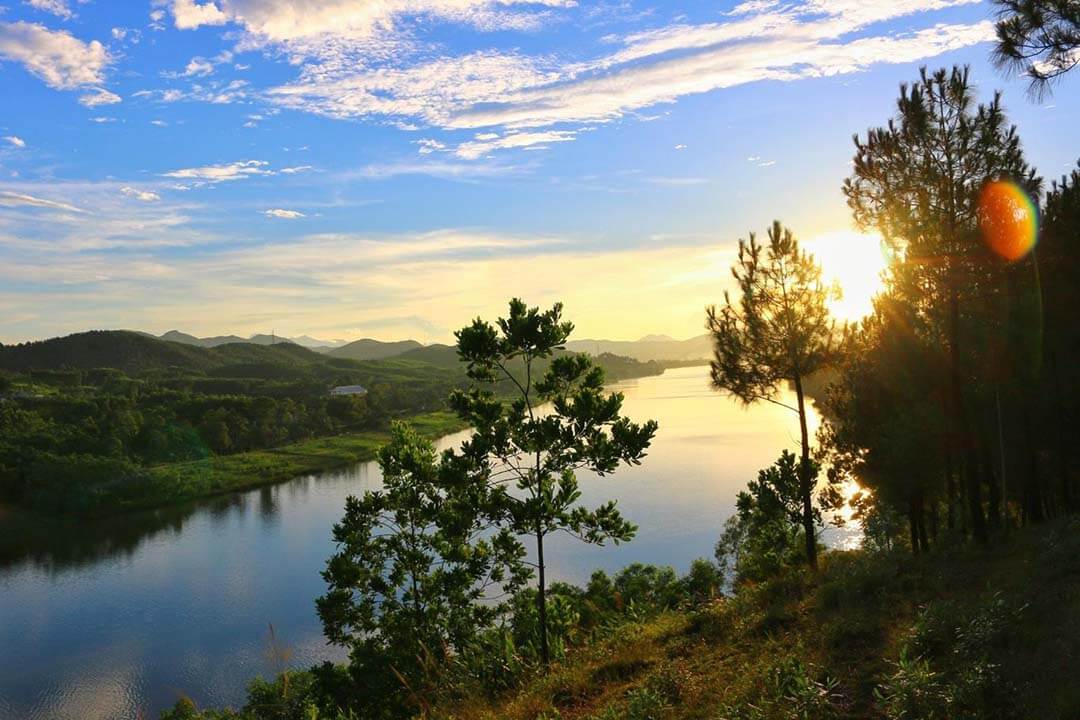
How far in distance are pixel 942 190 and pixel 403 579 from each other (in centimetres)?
1659

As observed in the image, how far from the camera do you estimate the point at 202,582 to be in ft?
141

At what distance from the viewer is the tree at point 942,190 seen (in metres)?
14.8

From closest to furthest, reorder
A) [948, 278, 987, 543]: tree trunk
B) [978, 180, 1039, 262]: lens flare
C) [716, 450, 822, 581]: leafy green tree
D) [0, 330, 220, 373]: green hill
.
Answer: [948, 278, 987, 543]: tree trunk < [978, 180, 1039, 262]: lens flare < [716, 450, 822, 581]: leafy green tree < [0, 330, 220, 373]: green hill

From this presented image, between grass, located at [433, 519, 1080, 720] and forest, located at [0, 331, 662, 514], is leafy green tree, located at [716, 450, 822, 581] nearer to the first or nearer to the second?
grass, located at [433, 519, 1080, 720]

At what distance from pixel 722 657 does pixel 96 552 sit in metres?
56.1

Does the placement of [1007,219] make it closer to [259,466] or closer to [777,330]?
[777,330]

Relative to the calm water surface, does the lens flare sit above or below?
above

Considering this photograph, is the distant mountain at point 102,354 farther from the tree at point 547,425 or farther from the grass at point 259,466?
the tree at point 547,425

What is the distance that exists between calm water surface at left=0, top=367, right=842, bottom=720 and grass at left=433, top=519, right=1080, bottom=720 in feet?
69.3

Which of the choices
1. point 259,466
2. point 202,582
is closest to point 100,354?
point 259,466

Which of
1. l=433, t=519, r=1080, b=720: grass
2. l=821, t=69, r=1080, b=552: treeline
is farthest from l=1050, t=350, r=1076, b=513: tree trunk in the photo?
l=433, t=519, r=1080, b=720: grass

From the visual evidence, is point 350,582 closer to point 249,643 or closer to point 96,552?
point 249,643

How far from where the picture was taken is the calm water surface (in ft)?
101

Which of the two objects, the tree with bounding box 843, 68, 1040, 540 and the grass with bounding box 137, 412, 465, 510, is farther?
the grass with bounding box 137, 412, 465, 510
